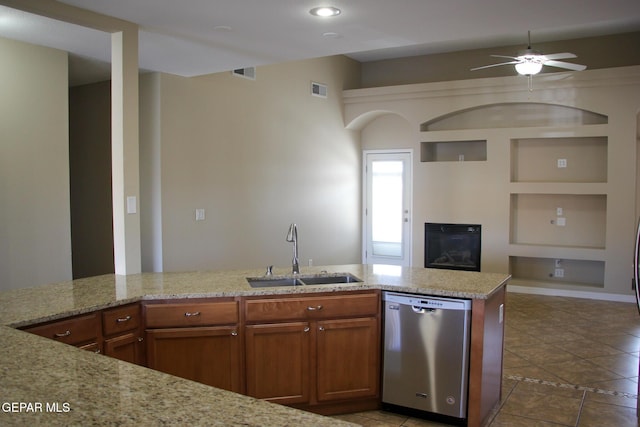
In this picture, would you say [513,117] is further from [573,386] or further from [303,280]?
[303,280]

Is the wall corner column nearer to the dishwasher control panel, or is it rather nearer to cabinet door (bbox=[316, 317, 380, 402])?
cabinet door (bbox=[316, 317, 380, 402])

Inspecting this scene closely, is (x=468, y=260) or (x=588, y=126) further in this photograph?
(x=468, y=260)

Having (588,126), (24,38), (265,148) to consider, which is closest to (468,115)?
(588,126)

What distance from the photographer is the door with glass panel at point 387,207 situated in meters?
8.86

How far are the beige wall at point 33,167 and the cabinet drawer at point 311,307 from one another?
2.38 m

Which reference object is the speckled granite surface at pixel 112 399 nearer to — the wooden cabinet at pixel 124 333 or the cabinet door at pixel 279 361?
the wooden cabinet at pixel 124 333

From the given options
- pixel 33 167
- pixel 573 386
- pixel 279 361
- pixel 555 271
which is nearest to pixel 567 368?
pixel 573 386

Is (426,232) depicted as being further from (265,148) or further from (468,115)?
(265,148)

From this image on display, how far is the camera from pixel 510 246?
301 inches

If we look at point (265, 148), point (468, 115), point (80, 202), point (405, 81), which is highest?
point (405, 81)

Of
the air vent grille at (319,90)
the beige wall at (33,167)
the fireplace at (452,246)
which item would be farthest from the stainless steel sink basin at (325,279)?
the fireplace at (452,246)

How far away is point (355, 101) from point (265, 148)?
244 centimetres

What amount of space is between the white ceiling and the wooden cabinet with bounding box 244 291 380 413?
1858mm

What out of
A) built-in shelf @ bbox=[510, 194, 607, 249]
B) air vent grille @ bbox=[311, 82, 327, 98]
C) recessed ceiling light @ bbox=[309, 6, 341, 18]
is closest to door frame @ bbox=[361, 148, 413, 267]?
air vent grille @ bbox=[311, 82, 327, 98]
